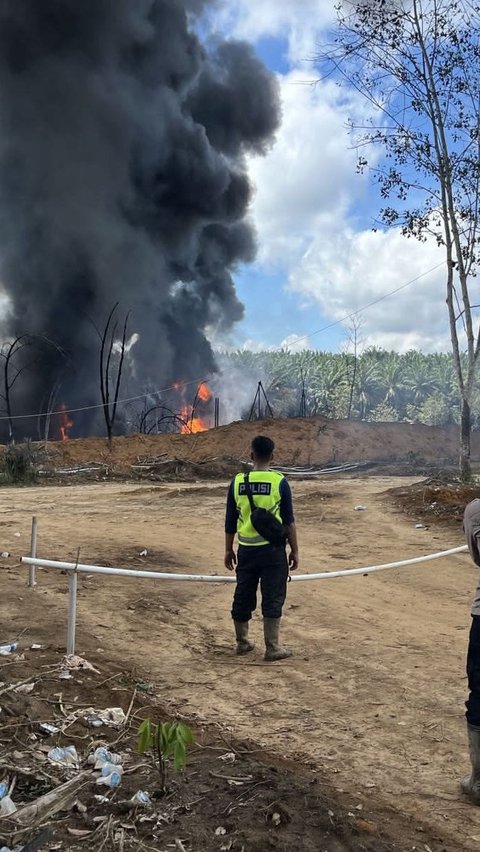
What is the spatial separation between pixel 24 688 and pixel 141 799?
1.51 m

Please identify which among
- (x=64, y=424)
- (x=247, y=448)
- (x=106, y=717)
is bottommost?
(x=106, y=717)

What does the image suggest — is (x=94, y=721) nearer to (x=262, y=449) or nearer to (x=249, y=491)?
(x=249, y=491)

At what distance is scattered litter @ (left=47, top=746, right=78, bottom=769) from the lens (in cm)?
322

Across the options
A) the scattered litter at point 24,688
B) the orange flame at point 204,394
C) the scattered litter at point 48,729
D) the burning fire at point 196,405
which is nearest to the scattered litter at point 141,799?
the scattered litter at point 48,729

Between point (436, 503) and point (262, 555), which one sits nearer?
point (262, 555)

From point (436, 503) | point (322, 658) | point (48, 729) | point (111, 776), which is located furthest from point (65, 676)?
point (436, 503)

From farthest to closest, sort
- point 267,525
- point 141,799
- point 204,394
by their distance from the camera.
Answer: point 204,394 < point 267,525 < point 141,799

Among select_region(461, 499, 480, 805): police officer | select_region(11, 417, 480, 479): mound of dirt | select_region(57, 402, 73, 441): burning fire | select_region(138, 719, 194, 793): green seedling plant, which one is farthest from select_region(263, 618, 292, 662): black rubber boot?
select_region(57, 402, 73, 441): burning fire

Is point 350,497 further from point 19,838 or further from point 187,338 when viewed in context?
point 187,338

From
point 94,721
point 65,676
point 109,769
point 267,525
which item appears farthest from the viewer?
point 267,525

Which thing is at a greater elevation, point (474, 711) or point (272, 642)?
point (474, 711)

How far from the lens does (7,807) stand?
2.74 meters

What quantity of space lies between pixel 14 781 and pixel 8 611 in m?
3.27

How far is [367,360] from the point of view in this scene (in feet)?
286
